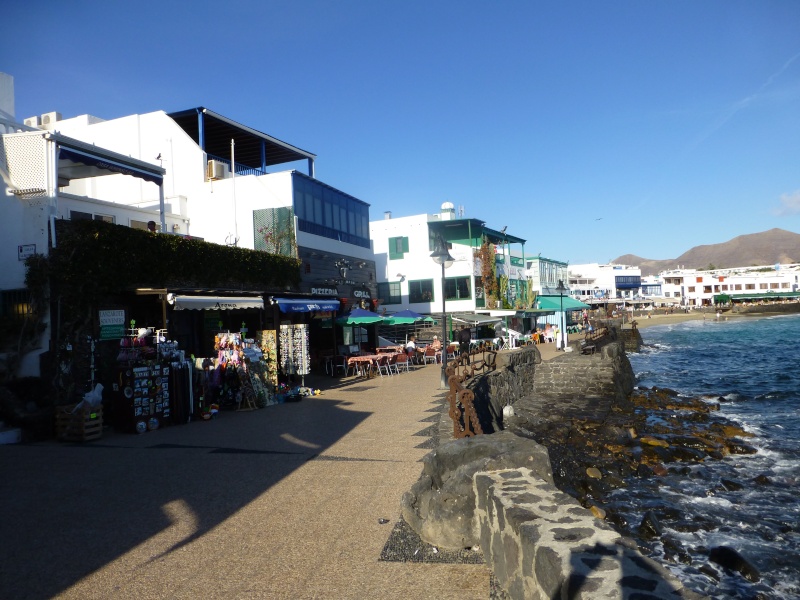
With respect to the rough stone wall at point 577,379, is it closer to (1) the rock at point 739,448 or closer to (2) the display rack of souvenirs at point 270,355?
(1) the rock at point 739,448

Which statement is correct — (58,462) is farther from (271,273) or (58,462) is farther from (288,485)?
(271,273)

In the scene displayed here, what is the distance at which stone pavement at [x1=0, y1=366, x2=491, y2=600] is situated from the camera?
14.2 ft

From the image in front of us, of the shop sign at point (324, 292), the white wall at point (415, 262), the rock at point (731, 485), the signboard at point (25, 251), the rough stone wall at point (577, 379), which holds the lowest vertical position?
the rock at point (731, 485)

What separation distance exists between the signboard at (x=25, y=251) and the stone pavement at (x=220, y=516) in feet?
12.1

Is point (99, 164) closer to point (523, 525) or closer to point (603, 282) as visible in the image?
point (523, 525)

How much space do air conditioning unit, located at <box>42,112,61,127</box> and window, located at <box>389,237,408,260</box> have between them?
16.9 meters

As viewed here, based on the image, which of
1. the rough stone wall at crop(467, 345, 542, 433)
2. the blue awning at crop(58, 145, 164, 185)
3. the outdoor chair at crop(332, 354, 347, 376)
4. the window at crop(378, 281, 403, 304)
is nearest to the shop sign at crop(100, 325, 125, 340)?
the blue awning at crop(58, 145, 164, 185)

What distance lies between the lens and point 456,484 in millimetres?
5113

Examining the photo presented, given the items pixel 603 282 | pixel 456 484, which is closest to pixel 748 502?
pixel 456 484

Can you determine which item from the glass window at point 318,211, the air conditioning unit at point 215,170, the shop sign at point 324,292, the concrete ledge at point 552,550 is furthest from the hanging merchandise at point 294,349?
the concrete ledge at point 552,550

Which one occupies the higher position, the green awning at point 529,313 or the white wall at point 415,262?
the white wall at point 415,262

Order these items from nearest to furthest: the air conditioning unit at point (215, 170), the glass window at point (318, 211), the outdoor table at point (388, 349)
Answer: the air conditioning unit at point (215, 170) < the glass window at point (318, 211) < the outdoor table at point (388, 349)

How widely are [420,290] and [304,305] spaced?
643 inches

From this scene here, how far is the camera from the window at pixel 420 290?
31.8 meters
